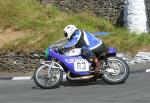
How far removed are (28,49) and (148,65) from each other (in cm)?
410

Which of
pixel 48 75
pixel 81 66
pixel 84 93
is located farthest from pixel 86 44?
pixel 84 93

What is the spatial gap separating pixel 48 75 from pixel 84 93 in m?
1.17

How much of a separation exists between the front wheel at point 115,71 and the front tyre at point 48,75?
98cm

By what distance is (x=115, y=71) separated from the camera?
1232 cm

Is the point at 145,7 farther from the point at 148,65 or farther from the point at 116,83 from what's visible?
the point at 116,83

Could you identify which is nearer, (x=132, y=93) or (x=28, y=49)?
(x=132, y=93)

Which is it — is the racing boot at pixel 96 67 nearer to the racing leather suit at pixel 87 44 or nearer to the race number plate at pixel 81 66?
the racing leather suit at pixel 87 44

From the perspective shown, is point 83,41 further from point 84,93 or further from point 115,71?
point 84,93

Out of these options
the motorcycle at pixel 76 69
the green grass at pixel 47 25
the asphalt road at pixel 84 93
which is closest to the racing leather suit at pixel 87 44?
the motorcycle at pixel 76 69

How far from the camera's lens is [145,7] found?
727 inches

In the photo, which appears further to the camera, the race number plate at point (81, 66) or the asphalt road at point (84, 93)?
the race number plate at point (81, 66)

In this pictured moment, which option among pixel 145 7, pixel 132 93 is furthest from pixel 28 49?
pixel 132 93

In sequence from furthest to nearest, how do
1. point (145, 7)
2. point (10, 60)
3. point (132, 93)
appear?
point (145, 7) < point (10, 60) < point (132, 93)

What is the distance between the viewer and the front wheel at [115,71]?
12309 millimetres
